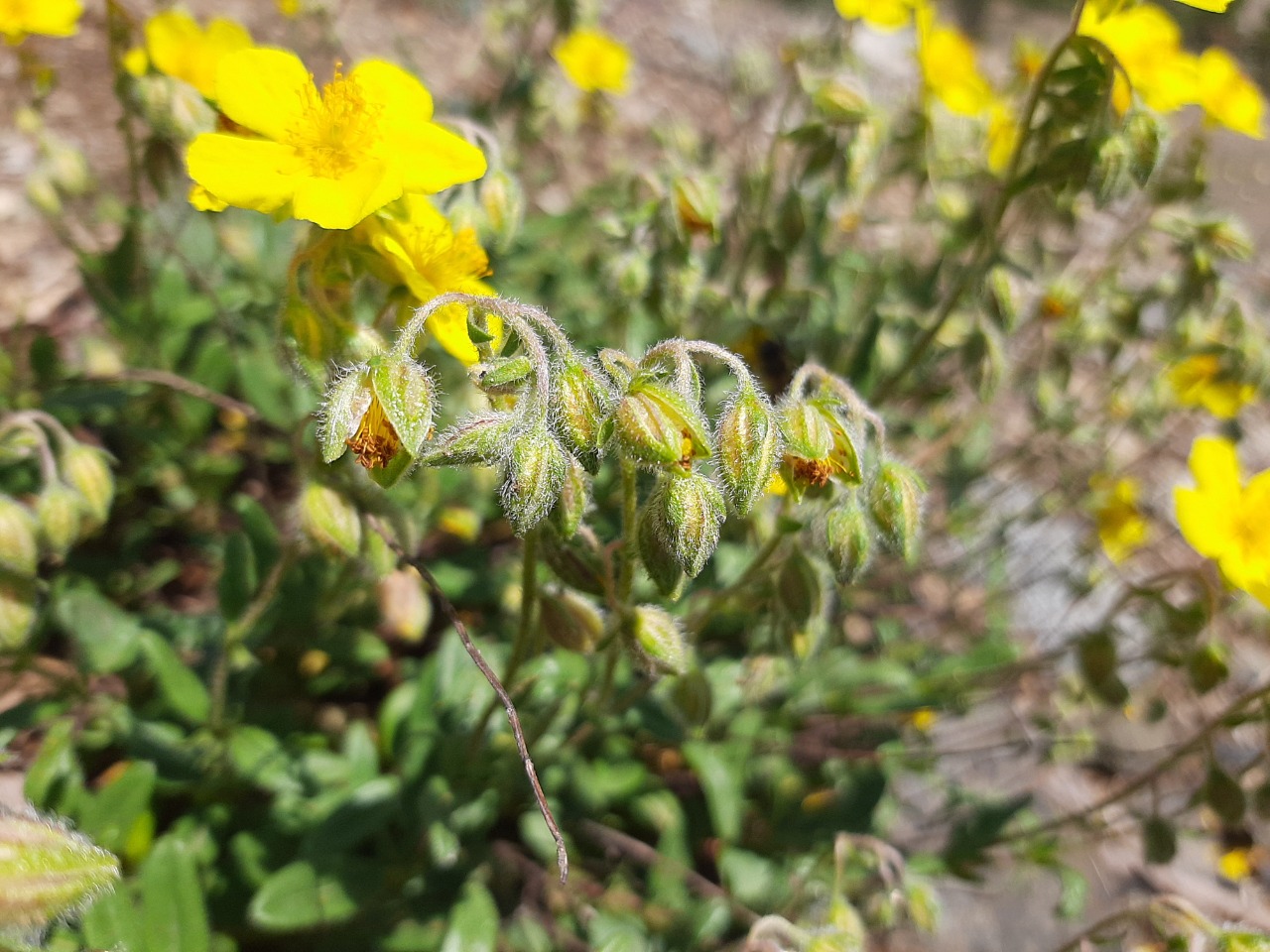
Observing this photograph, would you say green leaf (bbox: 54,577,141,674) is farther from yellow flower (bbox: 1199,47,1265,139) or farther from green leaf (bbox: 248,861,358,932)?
yellow flower (bbox: 1199,47,1265,139)

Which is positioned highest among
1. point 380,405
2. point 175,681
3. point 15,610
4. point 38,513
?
point 380,405

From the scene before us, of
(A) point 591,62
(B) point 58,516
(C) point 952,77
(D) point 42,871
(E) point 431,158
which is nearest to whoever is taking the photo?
(D) point 42,871

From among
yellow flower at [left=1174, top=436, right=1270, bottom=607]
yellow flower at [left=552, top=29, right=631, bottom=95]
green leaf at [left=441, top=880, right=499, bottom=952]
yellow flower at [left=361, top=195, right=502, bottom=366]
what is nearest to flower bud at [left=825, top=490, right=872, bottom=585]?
yellow flower at [left=361, top=195, right=502, bottom=366]

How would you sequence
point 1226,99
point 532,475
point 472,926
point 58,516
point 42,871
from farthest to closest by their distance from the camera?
point 1226,99
point 472,926
point 58,516
point 532,475
point 42,871

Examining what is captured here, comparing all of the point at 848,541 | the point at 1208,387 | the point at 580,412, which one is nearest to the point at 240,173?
the point at 580,412

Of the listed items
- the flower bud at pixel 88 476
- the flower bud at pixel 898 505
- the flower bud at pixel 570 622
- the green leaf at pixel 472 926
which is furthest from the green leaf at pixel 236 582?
the flower bud at pixel 898 505

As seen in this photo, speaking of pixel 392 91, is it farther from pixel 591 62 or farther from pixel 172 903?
pixel 591 62
